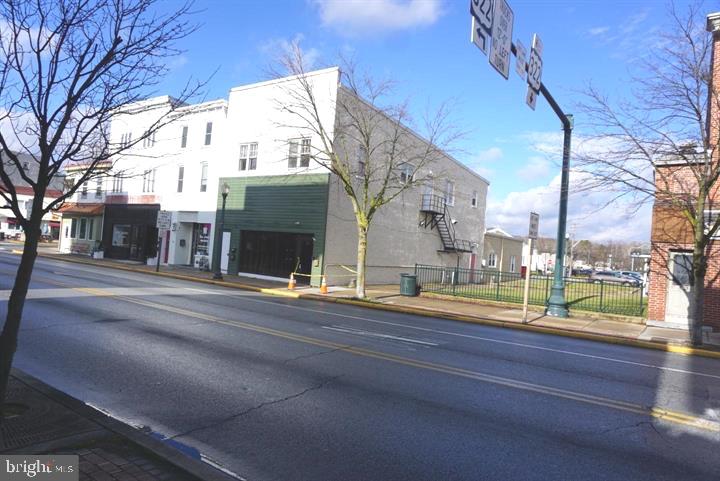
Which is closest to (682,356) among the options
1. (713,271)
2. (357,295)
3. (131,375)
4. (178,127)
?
(713,271)

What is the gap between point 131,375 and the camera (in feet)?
21.3

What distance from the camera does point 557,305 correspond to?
16672mm

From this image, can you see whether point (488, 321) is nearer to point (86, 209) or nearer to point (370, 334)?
point (370, 334)

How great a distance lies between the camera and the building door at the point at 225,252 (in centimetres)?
2605

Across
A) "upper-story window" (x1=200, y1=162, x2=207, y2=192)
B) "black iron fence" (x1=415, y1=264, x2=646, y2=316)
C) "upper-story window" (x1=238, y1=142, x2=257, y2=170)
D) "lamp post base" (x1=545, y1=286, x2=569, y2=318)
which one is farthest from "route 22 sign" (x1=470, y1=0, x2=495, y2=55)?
"upper-story window" (x1=200, y1=162, x2=207, y2=192)

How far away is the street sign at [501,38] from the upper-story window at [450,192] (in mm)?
24422

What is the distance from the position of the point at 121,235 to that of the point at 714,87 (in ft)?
109

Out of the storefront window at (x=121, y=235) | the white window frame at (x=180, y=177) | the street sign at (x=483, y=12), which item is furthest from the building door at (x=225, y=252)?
the street sign at (x=483, y=12)

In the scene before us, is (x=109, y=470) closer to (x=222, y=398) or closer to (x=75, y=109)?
(x=222, y=398)

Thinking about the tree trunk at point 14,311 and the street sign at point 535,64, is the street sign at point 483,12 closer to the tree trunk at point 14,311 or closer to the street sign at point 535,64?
the street sign at point 535,64

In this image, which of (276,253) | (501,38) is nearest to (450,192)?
(276,253)

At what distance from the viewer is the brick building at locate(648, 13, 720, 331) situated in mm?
14570

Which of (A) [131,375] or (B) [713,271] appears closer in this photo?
(A) [131,375]

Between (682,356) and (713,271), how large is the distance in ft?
16.2
